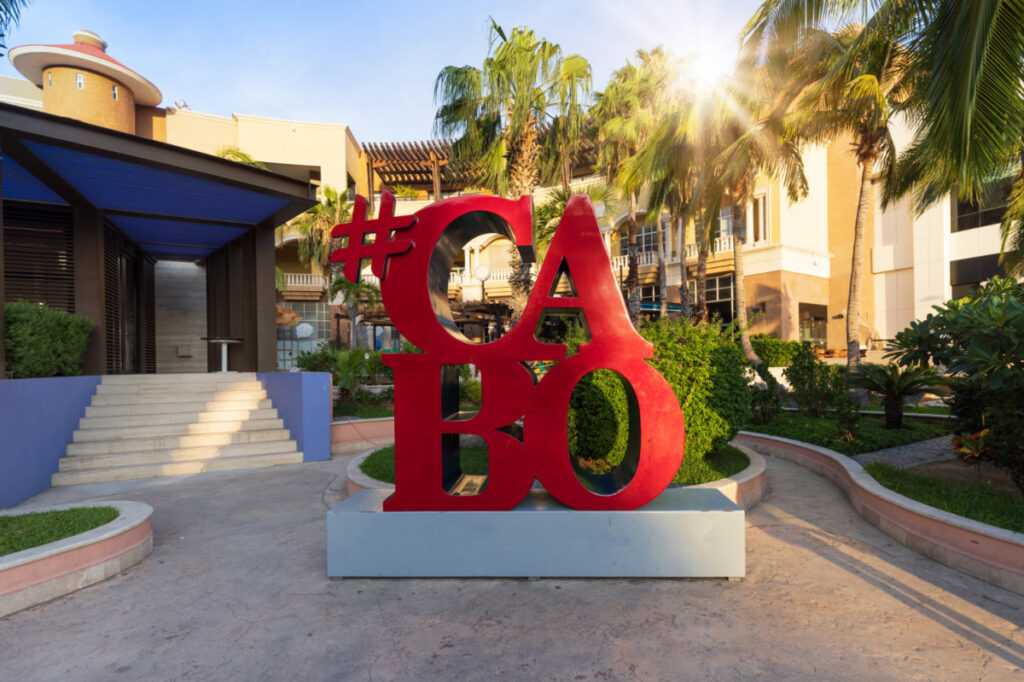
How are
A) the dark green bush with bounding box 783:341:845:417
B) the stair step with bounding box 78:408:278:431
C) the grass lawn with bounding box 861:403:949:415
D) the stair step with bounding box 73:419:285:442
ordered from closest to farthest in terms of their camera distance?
the stair step with bounding box 73:419:285:442, the stair step with bounding box 78:408:278:431, the dark green bush with bounding box 783:341:845:417, the grass lawn with bounding box 861:403:949:415

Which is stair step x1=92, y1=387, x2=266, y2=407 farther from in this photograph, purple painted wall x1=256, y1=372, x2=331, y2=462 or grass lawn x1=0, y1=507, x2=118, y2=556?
grass lawn x1=0, y1=507, x2=118, y2=556

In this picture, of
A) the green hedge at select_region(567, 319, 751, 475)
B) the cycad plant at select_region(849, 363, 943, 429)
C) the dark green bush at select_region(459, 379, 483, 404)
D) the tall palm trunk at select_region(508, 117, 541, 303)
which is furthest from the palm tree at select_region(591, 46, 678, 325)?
the green hedge at select_region(567, 319, 751, 475)

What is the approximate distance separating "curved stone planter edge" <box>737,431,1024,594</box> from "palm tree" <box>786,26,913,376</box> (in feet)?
21.4

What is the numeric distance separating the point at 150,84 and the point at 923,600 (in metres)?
37.3

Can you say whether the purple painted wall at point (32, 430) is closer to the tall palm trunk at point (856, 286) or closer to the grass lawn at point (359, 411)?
the grass lawn at point (359, 411)

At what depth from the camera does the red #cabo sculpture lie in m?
4.19

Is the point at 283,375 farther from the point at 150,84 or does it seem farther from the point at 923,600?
the point at 150,84

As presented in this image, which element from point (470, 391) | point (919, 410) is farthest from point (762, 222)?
point (470, 391)

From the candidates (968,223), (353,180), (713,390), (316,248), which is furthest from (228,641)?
(353,180)

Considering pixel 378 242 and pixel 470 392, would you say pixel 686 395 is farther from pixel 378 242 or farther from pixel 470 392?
pixel 470 392

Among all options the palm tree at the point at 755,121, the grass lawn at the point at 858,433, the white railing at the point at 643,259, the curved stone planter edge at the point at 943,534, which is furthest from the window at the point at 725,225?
the curved stone planter edge at the point at 943,534

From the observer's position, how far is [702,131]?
14.1m

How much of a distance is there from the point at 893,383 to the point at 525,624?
8.64 m

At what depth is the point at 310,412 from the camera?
356 inches
